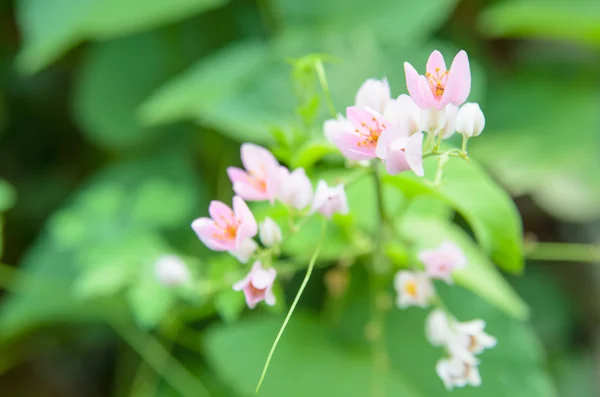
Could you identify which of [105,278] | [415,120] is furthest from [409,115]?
[105,278]

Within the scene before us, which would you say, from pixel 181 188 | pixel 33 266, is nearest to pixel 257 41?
pixel 181 188

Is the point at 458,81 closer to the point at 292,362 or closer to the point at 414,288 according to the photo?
the point at 414,288

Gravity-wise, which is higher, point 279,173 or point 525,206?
point 279,173

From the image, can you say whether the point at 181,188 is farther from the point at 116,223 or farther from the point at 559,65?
the point at 559,65

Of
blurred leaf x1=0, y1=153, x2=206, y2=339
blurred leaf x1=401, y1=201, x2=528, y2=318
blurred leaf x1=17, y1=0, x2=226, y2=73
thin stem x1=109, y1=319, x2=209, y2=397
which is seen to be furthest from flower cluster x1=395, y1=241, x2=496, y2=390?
blurred leaf x1=17, y1=0, x2=226, y2=73

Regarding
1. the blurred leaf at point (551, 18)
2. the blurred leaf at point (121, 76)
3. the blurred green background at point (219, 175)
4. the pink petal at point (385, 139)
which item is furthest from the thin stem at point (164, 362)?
the blurred leaf at point (551, 18)

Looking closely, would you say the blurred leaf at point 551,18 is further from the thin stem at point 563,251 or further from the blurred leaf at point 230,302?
the blurred leaf at point 230,302

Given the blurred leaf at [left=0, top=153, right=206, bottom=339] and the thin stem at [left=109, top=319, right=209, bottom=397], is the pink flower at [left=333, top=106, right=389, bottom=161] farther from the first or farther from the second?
the thin stem at [left=109, top=319, right=209, bottom=397]
